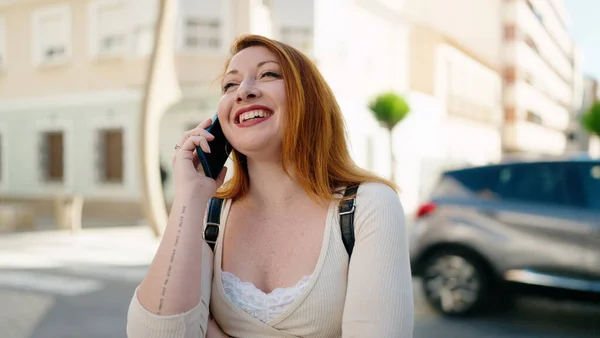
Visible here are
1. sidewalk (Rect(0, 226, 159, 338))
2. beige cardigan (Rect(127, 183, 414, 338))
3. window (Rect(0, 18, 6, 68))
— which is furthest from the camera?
window (Rect(0, 18, 6, 68))

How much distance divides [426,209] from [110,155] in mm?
16440

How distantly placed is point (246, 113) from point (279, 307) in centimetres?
56

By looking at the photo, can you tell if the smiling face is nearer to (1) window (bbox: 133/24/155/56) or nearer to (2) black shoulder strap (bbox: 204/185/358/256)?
(2) black shoulder strap (bbox: 204/185/358/256)

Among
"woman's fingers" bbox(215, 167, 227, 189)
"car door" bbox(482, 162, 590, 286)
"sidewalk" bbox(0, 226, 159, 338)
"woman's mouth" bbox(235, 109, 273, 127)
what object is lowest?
"sidewalk" bbox(0, 226, 159, 338)

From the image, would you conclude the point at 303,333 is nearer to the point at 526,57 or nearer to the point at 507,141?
the point at 507,141

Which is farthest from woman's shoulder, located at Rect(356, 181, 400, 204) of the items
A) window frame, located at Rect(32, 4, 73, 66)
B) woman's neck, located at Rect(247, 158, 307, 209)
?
window frame, located at Rect(32, 4, 73, 66)

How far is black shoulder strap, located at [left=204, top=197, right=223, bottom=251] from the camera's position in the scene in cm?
182

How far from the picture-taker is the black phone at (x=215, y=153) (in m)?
1.83

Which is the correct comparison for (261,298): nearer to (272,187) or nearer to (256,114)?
(272,187)

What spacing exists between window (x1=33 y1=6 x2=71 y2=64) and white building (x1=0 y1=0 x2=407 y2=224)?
0.04 metres

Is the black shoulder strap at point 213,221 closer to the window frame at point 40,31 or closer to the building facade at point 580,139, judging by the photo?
the window frame at point 40,31

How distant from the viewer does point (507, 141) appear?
149 ft

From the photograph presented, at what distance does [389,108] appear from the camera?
21.6m

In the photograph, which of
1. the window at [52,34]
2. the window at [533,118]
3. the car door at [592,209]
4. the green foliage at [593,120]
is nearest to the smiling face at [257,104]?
the car door at [592,209]
